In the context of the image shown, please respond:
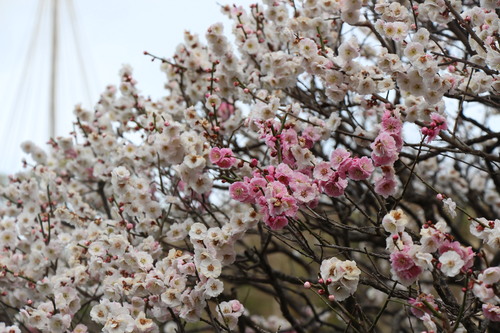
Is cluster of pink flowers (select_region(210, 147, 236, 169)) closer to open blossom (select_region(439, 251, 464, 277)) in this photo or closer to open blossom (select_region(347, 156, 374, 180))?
open blossom (select_region(347, 156, 374, 180))

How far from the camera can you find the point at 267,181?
2336 millimetres

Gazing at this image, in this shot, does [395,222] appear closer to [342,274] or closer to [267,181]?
[342,274]

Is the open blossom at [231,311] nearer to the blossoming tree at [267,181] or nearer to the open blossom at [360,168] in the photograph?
the blossoming tree at [267,181]

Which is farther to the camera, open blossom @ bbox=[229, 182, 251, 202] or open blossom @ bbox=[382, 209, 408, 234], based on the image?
open blossom @ bbox=[229, 182, 251, 202]

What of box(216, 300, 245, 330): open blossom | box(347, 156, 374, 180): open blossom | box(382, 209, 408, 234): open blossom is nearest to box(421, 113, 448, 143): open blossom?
box(347, 156, 374, 180): open blossom

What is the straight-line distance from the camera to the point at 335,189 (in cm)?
237

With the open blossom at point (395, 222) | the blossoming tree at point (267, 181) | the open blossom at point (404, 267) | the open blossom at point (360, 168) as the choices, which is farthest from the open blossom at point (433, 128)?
the open blossom at point (404, 267)

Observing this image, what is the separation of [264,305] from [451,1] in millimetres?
4974

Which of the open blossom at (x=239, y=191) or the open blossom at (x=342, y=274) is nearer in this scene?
the open blossom at (x=342, y=274)

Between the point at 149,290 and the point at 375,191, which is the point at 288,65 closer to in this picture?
the point at 375,191

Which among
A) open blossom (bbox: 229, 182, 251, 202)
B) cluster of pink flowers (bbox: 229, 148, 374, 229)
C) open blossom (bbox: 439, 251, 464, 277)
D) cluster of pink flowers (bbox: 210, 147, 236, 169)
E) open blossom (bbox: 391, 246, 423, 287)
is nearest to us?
open blossom (bbox: 439, 251, 464, 277)

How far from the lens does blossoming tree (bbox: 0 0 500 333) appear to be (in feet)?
7.32

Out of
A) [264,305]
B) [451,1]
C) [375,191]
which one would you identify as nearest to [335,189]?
[375,191]

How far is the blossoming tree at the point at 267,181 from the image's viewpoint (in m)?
2.23
